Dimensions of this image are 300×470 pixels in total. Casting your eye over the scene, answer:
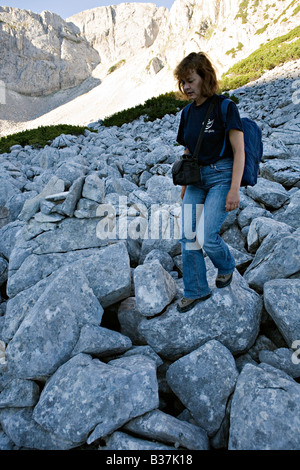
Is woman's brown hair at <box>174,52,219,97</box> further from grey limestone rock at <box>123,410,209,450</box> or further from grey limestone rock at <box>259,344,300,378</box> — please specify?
grey limestone rock at <box>123,410,209,450</box>

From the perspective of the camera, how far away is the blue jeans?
3107 mm

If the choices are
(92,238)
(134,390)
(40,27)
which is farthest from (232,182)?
(40,27)

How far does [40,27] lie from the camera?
6944 centimetres

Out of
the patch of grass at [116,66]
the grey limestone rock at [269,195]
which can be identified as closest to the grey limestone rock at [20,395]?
the grey limestone rock at [269,195]

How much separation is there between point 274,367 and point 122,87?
62440mm

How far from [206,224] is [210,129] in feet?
3.32

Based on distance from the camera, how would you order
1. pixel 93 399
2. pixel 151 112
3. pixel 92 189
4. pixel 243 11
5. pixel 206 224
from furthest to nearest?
pixel 243 11, pixel 151 112, pixel 92 189, pixel 206 224, pixel 93 399

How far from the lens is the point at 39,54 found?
67.2 m

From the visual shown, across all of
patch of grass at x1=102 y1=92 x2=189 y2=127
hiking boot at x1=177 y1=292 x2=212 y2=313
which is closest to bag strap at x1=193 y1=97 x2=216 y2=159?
hiking boot at x1=177 y1=292 x2=212 y2=313

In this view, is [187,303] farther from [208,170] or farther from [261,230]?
[261,230]

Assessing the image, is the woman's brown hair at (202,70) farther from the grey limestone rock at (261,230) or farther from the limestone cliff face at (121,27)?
the limestone cliff face at (121,27)

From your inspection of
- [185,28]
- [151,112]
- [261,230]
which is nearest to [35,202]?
[261,230]

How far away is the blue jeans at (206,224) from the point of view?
3107 millimetres

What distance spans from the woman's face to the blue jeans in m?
0.75
